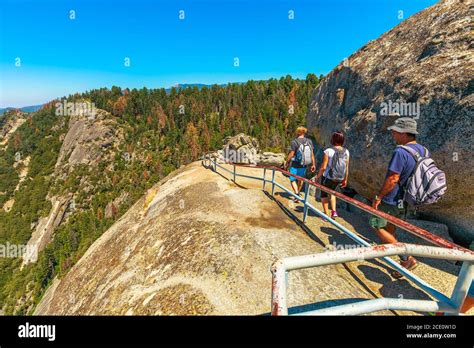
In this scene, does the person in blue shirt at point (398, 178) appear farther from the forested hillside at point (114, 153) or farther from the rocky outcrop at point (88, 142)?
the rocky outcrop at point (88, 142)

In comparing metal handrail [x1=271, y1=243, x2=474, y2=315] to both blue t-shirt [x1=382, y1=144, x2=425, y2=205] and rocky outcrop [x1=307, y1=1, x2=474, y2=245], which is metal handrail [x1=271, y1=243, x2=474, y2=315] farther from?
rocky outcrop [x1=307, y1=1, x2=474, y2=245]

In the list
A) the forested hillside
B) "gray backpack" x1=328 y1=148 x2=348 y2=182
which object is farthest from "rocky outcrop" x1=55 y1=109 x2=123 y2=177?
"gray backpack" x1=328 y1=148 x2=348 y2=182

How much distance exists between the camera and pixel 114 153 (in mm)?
153125

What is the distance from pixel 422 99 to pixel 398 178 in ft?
12.1

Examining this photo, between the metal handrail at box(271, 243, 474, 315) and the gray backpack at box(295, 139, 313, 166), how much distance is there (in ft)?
20.5

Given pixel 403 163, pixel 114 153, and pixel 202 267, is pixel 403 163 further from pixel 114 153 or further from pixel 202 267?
pixel 114 153

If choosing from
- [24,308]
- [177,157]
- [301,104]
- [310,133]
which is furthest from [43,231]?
[310,133]

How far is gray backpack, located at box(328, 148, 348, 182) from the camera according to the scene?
6438 mm

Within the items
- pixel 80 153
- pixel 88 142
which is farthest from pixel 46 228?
pixel 88 142

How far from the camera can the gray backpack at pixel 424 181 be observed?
13.3 ft

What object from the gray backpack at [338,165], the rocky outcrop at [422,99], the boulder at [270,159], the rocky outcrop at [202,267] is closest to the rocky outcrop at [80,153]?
the boulder at [270,159]

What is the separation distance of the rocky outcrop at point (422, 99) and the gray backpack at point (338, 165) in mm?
1721

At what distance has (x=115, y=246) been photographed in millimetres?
9727
